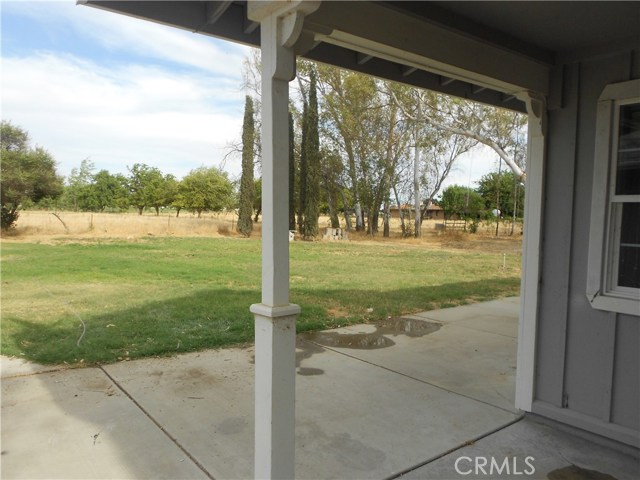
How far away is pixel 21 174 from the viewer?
19.4 m

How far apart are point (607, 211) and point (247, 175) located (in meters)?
22.3

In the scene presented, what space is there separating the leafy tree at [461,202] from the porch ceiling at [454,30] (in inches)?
1107

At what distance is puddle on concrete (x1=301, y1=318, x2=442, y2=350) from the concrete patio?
35 cm

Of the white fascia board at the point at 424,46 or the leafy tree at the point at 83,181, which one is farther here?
the leafy tree at the point at 83,181

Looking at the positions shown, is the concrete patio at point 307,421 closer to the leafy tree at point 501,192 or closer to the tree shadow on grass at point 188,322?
the tree shadow on grass at point 188,322

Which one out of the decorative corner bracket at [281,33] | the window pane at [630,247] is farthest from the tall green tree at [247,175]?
the decorative corner bracket at [281,33]

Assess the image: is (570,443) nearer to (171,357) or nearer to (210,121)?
(171,357)

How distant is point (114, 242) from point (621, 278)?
17602 mm

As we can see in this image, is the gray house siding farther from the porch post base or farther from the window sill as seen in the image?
the porch post base

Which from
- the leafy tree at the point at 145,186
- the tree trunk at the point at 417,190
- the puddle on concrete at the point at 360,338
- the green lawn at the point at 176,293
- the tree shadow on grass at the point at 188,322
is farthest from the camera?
the leafy tree at the point at 145,186

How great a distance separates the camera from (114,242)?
17234mm

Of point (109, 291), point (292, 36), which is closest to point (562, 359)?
point (292, 36)

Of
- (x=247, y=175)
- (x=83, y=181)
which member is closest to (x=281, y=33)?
(x=247, y=175)

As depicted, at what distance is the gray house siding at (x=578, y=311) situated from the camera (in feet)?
9.26
